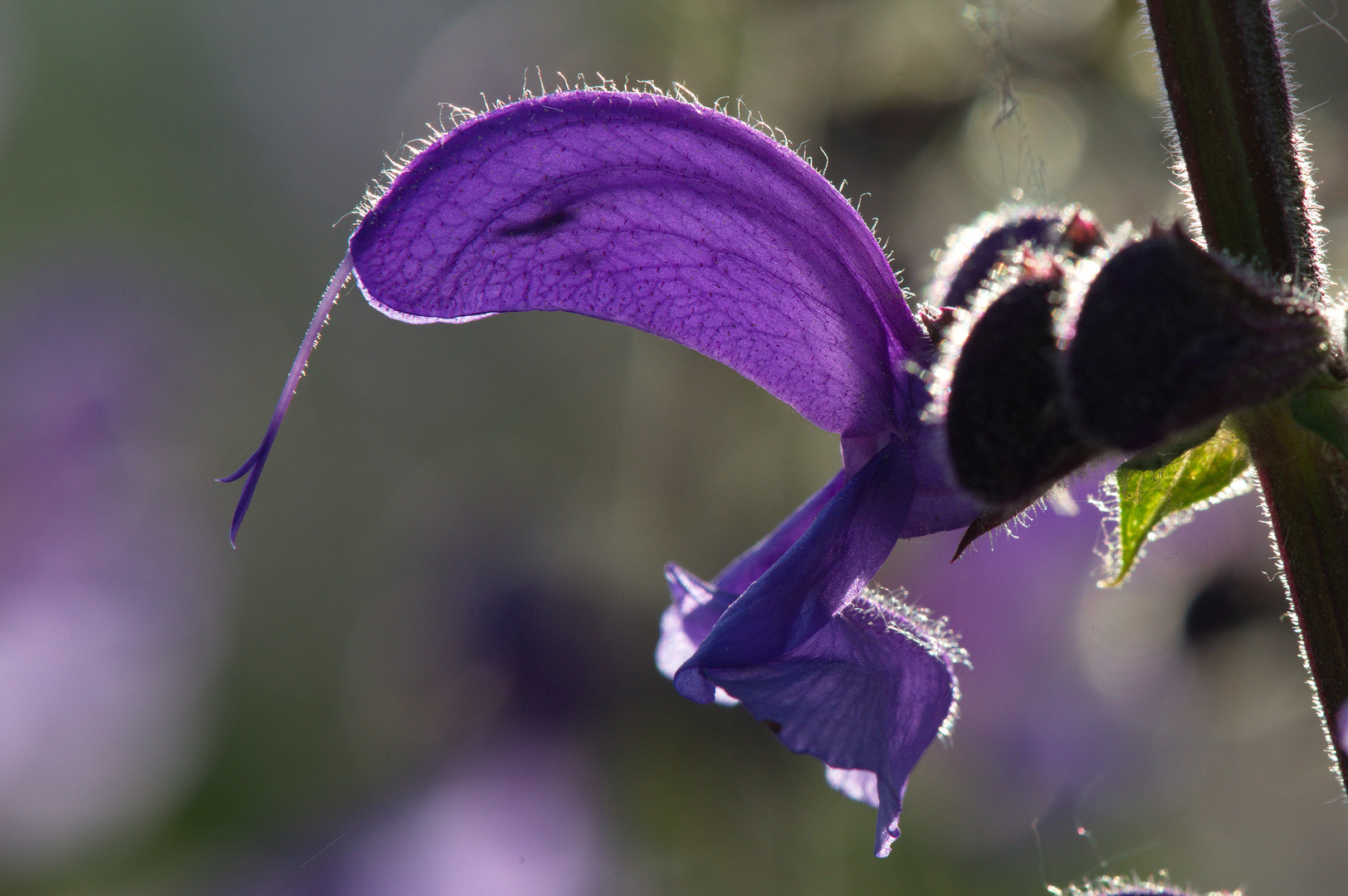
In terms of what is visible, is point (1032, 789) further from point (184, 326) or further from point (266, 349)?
point (266, 349)

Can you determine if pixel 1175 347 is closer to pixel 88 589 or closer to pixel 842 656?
pixel 842 656

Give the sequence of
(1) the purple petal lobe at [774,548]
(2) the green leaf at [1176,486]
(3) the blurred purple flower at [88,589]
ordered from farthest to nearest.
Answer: (3) the blurred purple flower at [88,589] → (1) the purple petal lobe at [774,548] → (2) the green leaf at [1176,486]

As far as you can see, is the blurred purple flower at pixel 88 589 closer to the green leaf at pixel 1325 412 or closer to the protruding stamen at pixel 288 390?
the protruding stamen at pixel 288 390

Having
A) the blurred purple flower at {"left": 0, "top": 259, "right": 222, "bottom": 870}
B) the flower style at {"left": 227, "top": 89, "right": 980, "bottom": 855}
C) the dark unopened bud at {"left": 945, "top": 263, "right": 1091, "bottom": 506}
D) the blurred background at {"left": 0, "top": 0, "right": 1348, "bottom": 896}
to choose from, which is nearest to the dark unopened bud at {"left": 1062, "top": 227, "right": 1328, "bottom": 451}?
the dark unopened bud at {"left": 945, "top": 263, "right": 1091, "bottom": 506}

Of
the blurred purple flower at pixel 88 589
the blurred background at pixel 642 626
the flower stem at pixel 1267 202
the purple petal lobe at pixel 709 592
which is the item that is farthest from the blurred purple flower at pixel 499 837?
the flower stem at pixel 1267 202

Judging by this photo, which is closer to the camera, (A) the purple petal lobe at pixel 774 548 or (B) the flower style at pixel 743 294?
(B) the flower style at pixel 743 294

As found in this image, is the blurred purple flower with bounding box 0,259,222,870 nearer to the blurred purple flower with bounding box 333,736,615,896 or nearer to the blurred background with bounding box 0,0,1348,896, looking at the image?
the blurred background with bounding box 0,0,1348,896

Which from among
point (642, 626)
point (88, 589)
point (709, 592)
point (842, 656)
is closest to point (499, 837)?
point (642, 626)
